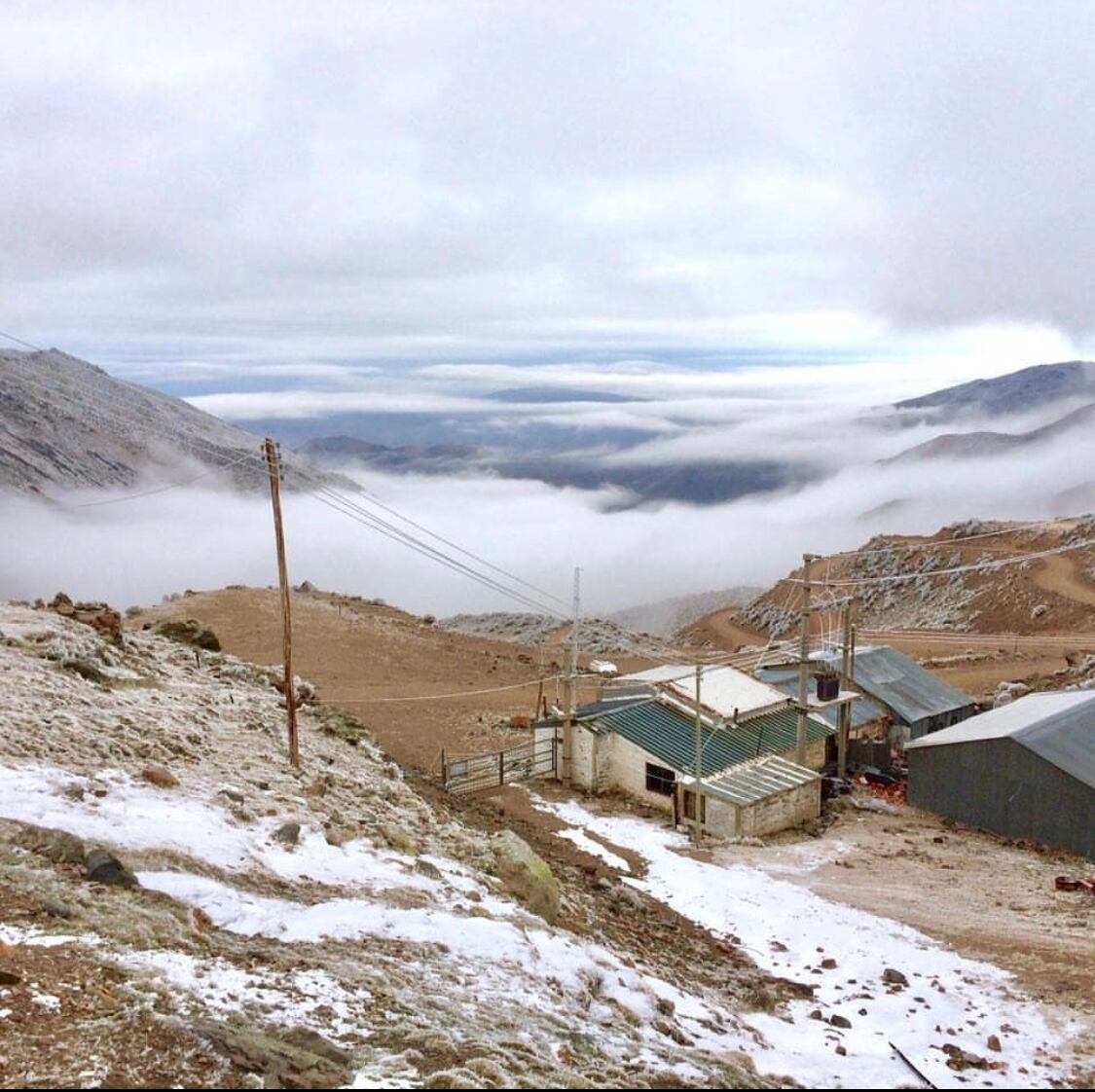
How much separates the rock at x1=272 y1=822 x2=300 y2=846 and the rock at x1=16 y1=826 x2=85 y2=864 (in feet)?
8.86

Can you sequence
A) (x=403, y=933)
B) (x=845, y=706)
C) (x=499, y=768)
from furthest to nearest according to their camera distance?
(x=845, y=706) < (x=499, y=768) < (x=403, y=933)

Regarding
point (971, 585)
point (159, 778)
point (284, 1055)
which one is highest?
point (284, 1055)

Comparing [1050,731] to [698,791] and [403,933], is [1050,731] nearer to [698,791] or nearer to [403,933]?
[698,791]

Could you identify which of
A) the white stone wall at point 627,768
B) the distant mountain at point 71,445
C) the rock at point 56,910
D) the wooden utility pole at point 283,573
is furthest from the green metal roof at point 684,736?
the distant mountain at point 71,445

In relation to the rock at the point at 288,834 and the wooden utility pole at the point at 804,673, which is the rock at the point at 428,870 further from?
the wooden utility pole at the point at 804,673

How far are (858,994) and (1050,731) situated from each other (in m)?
15.2

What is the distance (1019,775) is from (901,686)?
13563mm

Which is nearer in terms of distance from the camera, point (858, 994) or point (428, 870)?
point (428, 870)

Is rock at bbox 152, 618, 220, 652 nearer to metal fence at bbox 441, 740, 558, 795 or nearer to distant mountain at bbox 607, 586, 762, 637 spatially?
metal fence at bbox 441, 740, 558, 795

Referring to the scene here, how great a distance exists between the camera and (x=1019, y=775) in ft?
80.8

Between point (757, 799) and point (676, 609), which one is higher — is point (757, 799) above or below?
above

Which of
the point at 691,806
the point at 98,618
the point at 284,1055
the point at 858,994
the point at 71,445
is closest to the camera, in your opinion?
the point at 284,1055

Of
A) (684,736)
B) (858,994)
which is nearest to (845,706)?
(684,736)

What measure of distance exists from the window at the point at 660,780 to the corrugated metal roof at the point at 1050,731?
752cm
